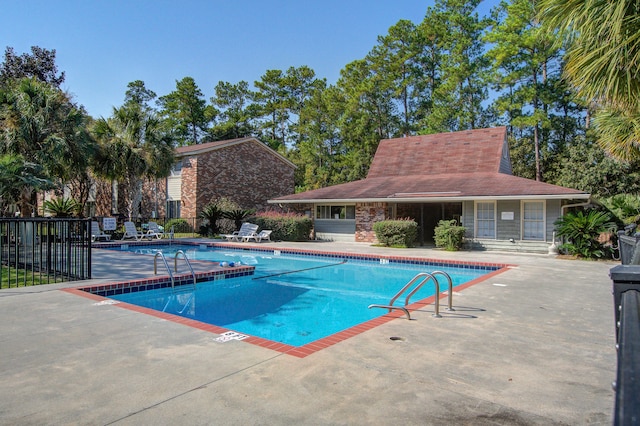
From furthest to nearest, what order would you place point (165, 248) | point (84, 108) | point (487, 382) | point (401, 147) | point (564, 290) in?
point (84, 108), point (401, 147), point (165, 248), point (564, 290), point (487, 382)

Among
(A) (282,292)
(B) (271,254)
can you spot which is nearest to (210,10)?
(B) (271,254)

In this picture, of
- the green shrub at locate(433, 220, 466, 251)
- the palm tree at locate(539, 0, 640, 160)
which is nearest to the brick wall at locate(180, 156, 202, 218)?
the green shrub at locate(433, 220, 466, 251)

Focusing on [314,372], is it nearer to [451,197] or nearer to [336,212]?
[451,197]

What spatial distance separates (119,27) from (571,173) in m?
28.3

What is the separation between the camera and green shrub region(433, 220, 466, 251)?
1683 centimetres

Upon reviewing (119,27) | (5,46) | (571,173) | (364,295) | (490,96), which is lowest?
(364,295)

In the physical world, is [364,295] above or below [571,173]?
below

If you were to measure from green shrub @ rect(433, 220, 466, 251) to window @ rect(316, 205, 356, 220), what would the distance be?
531 cm

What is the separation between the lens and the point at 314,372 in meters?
3.74

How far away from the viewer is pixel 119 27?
15.9 metres

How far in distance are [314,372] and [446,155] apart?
20535 mm

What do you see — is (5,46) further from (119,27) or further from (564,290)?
(564,290)

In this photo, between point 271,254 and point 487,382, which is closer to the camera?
point 487,382

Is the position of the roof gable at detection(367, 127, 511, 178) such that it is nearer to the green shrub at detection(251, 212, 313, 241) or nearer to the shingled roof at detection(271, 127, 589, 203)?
the shingled roof at detection(271, 127, 589, 203)
